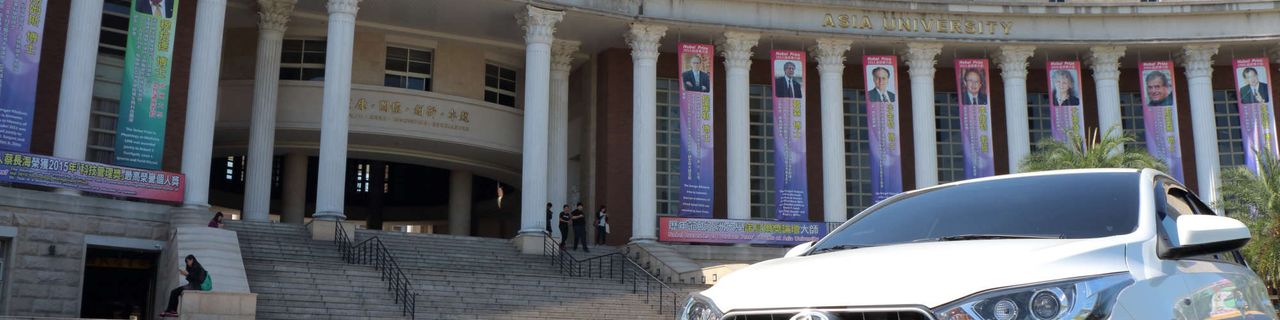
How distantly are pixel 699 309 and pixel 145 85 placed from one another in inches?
999

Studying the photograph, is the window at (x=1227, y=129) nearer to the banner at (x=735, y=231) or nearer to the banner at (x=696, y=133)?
the banner at (x=735, y=231)

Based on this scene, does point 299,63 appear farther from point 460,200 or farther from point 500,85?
point 460,200

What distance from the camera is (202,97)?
28359 mm

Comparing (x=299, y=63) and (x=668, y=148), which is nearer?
(x=299, y=63)

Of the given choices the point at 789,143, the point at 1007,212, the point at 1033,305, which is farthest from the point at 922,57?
the point at 1033,305

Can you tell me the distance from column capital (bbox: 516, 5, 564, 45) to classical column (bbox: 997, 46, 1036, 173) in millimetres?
14335

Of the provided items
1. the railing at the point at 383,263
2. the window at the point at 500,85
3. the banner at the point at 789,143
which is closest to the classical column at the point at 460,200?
the window at the point at 500,85

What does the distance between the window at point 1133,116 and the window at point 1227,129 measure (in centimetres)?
226

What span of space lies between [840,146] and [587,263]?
377 inches

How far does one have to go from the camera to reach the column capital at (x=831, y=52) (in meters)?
36.4

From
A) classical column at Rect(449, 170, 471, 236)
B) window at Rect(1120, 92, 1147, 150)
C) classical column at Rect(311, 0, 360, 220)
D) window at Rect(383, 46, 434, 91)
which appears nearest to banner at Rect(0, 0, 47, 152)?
classical column at Rect(311, 0, 360, 220)

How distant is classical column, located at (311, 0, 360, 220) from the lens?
29.9 m

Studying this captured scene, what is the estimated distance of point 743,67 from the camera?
35625 millimetres

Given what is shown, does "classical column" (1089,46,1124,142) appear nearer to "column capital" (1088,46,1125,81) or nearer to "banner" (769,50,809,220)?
"column capital" (1088,46,1125,81)
